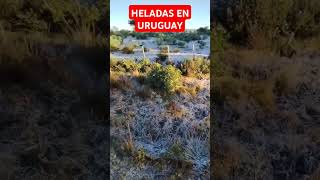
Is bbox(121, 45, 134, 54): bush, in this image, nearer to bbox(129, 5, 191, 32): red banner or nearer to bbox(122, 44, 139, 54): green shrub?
bbox(122, 44, 139, 54): green shrub

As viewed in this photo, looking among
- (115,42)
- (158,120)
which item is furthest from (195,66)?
(115,42)

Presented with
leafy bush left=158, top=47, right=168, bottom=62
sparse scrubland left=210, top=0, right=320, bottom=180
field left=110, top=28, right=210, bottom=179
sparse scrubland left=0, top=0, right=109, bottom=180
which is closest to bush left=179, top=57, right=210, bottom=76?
field left=110, top=28, right=210, bottom=179

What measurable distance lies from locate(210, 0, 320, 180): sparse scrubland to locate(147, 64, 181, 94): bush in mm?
408

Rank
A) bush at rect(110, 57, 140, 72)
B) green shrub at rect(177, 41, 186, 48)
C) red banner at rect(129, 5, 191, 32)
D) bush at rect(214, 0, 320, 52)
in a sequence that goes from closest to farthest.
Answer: red banner at rect(129, 5, 191, 32)
green shrub at rect(177, 41, 186, 48)
bush at rect(110, 57, 140, 72)
bush at rect(214, 0, 320, 52)

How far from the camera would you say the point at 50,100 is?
474cm

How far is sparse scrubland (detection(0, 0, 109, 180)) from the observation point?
446 centimetres

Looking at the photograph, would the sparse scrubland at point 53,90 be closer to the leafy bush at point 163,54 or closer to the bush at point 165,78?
the bush at point 165,78

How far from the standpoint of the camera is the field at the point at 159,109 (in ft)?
14.7

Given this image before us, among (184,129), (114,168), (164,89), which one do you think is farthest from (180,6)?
(114,168)

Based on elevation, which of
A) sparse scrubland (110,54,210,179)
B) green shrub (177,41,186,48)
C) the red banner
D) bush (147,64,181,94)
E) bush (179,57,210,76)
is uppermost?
the red banner

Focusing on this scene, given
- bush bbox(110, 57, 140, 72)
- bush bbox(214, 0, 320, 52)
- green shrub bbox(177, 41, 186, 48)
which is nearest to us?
green shrub bbox(177, 41, 186, 48)

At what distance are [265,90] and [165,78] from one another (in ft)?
3.39

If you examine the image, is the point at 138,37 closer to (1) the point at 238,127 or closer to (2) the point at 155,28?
(2) the point at 155,28

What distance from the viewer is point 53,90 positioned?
15.8ft
